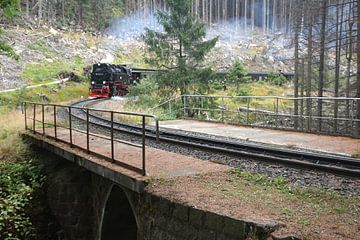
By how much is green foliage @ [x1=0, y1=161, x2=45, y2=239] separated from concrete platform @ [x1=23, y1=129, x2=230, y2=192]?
4.98ft

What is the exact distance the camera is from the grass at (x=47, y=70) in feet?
114

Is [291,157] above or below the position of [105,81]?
below

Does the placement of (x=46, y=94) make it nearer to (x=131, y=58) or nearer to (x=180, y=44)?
(x=180, y=44)

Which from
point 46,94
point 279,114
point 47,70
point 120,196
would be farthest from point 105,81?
point 120,196

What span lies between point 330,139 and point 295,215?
23.2ft

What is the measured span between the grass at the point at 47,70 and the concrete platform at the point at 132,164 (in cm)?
2585

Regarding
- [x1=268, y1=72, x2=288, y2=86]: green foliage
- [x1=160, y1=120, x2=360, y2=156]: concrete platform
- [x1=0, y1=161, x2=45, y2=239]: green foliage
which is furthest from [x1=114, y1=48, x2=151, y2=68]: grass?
[x1=0, y1=161, x2=45, y2=239]: green foliage

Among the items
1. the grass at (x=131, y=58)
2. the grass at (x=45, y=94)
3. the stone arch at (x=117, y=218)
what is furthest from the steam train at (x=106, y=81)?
the stone arch at (x=117, y=218)

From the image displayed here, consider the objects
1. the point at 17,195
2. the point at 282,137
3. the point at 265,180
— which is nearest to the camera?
the point at 265,180

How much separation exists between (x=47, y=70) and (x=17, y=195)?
95.6 feet

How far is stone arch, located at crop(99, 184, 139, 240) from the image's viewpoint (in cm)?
875

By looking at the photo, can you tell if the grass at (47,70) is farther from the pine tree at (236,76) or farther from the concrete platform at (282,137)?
the concrete platform at (282,137)

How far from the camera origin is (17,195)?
10.7 meters

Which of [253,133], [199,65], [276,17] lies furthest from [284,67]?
[253,133]
